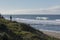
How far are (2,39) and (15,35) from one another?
1.24m

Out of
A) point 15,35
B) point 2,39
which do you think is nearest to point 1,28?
point 15,35

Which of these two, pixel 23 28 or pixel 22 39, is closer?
pixel 22 39

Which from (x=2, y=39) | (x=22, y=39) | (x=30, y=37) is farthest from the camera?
(x=30, y=37)

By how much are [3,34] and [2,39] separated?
28 cm

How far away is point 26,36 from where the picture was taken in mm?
10039

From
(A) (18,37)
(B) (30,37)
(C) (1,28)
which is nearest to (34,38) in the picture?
(B) (30,37)

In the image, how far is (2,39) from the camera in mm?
8516

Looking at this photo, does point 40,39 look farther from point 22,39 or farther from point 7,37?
point 7,37

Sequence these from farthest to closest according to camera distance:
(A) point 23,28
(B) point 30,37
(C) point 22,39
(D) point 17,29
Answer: (A) point 23,28, (D) point 17,29, (B) point 30,37, (C) point 22,39

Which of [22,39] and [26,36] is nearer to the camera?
[22,39]

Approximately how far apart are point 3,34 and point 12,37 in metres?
0.67

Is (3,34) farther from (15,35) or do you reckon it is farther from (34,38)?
(34,38)

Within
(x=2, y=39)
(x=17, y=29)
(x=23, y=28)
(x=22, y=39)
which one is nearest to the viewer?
(x=2, y=39)

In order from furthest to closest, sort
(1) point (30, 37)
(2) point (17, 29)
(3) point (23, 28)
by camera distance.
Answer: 1. (3) point (23, 28)
2. (2) point (17, 29)
3. (1) point (30, 37)
